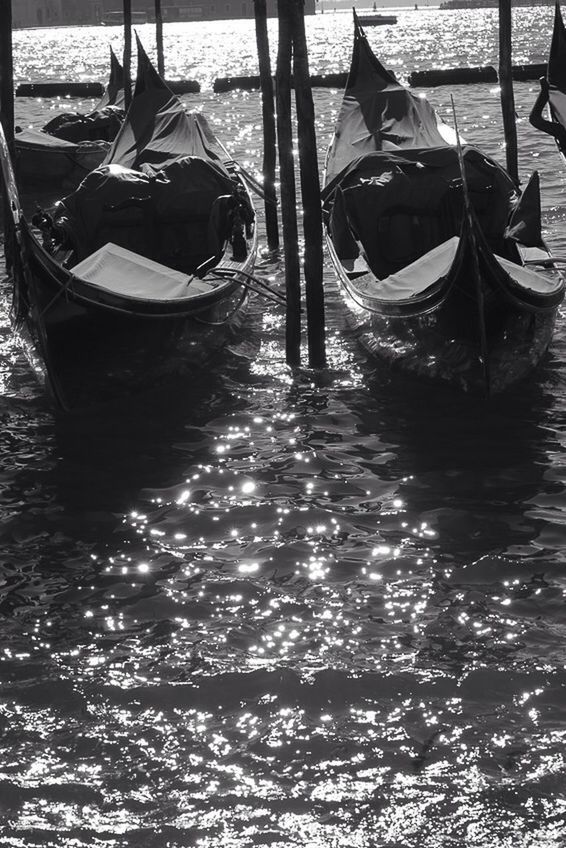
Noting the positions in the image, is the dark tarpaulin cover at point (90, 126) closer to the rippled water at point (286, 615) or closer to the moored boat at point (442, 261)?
the moored boat at point (442, 261)

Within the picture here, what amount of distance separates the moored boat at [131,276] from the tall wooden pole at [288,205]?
0.42 meters

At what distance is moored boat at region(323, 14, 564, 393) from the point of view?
718 centimetres

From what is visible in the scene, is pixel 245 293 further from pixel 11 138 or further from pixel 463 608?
pixel 463 608

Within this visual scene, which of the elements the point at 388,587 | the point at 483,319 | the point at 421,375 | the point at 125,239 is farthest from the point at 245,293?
the point at 388,587

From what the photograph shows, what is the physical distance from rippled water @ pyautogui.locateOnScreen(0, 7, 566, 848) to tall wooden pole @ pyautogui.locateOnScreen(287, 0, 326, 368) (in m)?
0.41

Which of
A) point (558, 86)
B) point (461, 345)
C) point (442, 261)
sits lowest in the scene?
point (461, 345)

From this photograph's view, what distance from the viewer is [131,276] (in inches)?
309

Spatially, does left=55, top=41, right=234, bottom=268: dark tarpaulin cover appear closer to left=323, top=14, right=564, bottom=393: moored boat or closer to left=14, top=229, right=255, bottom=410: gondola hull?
left=323, top=14, right=564, bottom=393: moored boat

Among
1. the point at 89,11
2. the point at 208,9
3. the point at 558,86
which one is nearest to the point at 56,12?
the point at 89,11

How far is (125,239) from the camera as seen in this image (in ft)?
30.4

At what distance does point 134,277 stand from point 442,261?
218cm


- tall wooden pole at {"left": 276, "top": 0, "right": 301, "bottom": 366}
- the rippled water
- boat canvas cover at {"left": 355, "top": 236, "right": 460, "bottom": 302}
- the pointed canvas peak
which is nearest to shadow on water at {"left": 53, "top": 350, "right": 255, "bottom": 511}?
the rippled water

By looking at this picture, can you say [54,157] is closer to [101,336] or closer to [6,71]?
[6,71]

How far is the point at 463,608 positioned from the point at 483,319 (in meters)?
2.36
